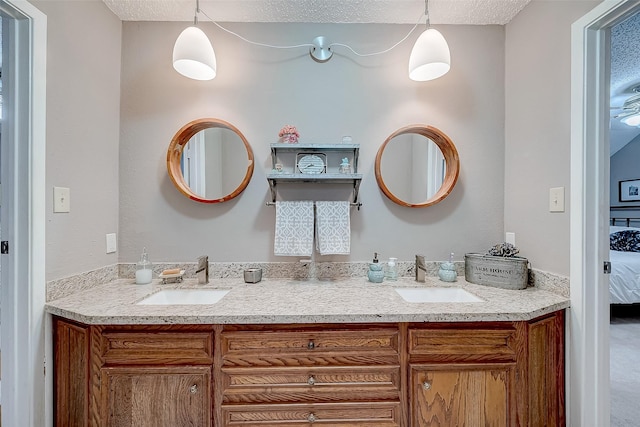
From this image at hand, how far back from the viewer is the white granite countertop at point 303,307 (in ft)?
3.32

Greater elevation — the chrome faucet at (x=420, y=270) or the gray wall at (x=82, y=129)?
the gray wall at (x=82, y=129)

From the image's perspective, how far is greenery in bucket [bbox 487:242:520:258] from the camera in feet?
4.68

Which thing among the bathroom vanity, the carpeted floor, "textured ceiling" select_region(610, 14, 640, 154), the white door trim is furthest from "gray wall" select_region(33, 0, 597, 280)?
the carpeted floor

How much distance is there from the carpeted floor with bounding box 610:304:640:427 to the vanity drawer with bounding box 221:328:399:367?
4.88 ft

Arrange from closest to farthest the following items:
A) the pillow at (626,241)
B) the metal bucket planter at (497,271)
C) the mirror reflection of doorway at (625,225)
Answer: the metal bucket planter at (497,271), the mirror reflection of doorway at (625,225), the pillow at (626,241)

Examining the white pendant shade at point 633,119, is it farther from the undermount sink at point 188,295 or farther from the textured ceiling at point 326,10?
the undermount sink at point 188,295

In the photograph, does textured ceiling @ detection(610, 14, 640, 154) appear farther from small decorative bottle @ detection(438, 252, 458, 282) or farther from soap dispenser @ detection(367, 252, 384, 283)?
soap dispenser @ detection(367, 252, 384, 283)

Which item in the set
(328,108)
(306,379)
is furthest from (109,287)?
(328,108)

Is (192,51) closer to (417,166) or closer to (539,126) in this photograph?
(417,166)

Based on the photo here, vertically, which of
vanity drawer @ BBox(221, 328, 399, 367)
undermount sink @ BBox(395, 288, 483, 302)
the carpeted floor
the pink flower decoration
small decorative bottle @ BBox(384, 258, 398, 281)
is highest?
the pink flower decoration

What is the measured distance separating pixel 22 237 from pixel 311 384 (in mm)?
1261

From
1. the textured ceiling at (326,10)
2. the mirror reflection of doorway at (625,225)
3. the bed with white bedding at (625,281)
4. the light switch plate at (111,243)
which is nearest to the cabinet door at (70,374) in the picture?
the light switch plate at (111,243)

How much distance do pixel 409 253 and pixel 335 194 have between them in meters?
0.56

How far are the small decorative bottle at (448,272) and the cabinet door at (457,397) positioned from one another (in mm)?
501
